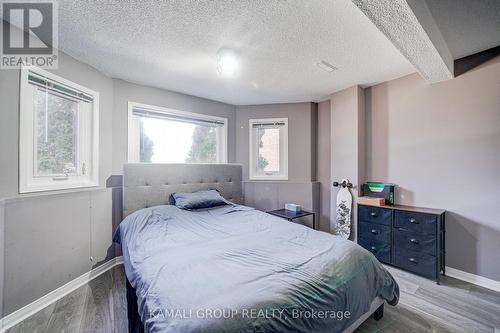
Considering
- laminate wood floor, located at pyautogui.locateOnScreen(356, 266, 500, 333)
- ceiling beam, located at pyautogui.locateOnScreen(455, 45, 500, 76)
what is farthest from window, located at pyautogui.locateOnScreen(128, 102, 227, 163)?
ceiling beam, located at pyautogui.locateOnScreen(455, 45, 500, 76)

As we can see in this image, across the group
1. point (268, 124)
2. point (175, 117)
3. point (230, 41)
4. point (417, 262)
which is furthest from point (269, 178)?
point (230, 41)

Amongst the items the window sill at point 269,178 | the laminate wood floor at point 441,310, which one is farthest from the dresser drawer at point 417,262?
the window sill at point 269,178

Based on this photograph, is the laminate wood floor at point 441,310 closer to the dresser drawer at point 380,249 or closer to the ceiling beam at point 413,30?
the dresser drawer at point 380,249

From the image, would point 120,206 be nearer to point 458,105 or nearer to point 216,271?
point 216,271

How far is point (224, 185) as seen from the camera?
3348mm

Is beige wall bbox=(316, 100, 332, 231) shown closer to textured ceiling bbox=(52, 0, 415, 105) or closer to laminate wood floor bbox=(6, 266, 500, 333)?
textured ceiling bbox=(52, 0, 415, 105)

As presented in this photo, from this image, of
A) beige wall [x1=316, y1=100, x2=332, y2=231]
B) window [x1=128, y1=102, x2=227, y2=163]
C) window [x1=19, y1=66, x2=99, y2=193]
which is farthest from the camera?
beige wall [x1=316, y1=100, x2=332, y2=231]

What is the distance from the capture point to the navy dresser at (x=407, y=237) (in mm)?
2221

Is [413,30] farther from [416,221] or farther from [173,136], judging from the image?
[173,136]

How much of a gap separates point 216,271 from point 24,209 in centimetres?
181

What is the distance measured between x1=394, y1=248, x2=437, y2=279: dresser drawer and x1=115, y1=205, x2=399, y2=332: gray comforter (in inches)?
37.4

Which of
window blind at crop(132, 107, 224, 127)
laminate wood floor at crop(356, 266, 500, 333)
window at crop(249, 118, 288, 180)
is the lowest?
laminate wood floor at crop(356, 266, 500, 333)

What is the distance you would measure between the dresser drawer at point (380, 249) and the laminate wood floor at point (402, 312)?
1.15ft

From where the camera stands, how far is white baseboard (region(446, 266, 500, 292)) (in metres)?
2.11
